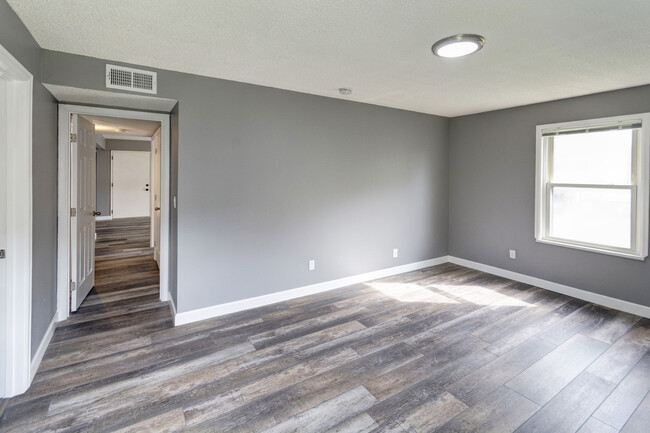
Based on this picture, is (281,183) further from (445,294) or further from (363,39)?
(445,294)

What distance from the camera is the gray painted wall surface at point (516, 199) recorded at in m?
3.49

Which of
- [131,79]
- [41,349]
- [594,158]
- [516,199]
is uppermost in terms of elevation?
[131,79]

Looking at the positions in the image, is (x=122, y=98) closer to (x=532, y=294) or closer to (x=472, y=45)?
(x=472, y=45)

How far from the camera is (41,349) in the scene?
98.8 inches

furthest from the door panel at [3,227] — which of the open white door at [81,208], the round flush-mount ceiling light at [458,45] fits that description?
the round flush-mount ceiling light at [458,45]

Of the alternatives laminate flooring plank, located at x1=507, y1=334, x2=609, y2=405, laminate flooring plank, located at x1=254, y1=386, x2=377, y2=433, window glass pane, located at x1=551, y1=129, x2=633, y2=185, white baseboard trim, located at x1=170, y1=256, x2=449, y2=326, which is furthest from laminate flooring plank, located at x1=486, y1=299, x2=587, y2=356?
white baseboard trim, located at x1=170, y1=256, x2=449, y2=326

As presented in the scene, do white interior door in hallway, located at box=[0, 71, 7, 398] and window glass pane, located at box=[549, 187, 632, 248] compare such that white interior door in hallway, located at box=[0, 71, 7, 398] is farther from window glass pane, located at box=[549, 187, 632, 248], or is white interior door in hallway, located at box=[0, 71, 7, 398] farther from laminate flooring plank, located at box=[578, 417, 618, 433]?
window glass pane, located at box=[549, 187, 632, 248]

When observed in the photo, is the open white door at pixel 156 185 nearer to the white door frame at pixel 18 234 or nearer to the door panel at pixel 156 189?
the door panel at pixel 156 189

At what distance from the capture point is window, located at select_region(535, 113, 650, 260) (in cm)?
336

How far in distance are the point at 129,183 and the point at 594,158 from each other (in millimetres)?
11346

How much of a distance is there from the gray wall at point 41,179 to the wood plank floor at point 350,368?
0.38 m

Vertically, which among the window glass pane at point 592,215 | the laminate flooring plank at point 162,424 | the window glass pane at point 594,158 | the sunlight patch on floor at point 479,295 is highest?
the window glass pane at point 594,158

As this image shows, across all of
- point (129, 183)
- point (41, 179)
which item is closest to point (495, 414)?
point (41, 179)

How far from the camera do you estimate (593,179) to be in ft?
12.3
